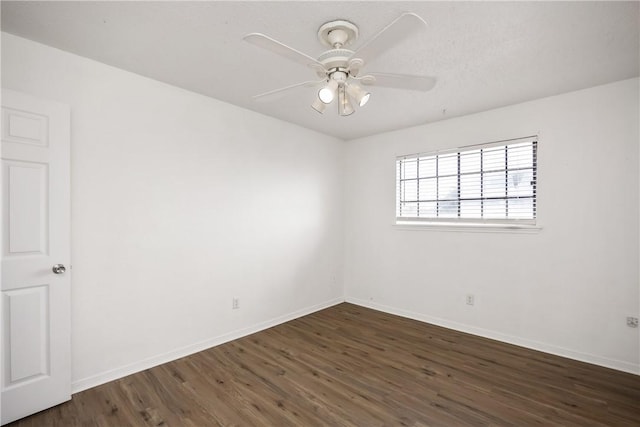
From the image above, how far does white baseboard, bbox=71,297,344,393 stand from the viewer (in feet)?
7.91

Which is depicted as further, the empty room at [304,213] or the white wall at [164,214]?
the white wall at [164,214]

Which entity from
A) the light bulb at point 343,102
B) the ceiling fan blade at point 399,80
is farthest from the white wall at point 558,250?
the light bulb at point 343,102

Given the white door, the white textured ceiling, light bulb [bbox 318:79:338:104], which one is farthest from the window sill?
the white door

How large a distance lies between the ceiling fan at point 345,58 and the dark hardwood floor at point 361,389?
6.98ft

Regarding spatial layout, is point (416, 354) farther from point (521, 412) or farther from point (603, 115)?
point (603, 115)

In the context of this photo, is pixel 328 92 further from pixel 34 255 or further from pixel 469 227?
pixel 469 227

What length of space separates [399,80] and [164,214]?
232 centimetres

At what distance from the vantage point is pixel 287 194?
4.01 meters

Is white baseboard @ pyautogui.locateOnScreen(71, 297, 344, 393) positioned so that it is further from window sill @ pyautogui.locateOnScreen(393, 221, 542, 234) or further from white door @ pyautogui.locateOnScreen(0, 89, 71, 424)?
window sill @ pyautogui.locateOnScreen(393, 221, 542, 234)

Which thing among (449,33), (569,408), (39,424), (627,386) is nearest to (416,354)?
(569,408)

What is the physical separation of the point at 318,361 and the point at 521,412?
1606 millimetres

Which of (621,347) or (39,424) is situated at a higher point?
(621,347)

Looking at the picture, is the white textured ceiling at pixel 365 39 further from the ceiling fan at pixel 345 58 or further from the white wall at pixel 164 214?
the white wall at pixel 164 214

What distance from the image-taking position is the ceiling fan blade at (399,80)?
182 cm
